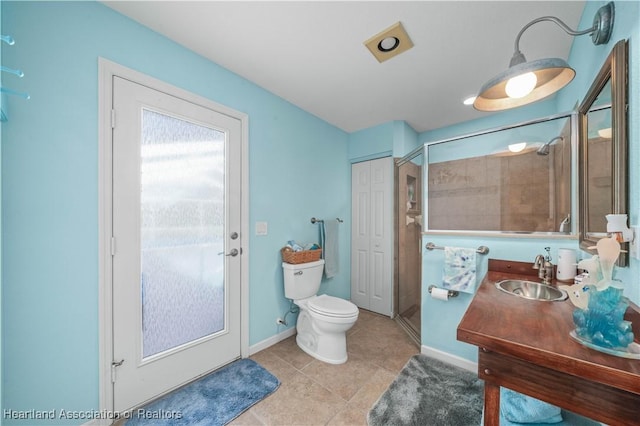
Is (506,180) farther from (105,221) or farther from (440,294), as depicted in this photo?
(105,221)

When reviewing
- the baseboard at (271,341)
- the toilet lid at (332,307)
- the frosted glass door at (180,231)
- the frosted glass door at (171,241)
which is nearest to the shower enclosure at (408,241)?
the toilet lid at (332,307)

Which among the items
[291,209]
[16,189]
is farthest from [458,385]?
[16,189]

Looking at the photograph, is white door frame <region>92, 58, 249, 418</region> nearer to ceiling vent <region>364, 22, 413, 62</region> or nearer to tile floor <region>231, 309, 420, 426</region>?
tile floor <region>231, 309, 420, 426</region>

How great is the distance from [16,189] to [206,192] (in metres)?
0.89

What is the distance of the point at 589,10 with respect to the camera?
125 centimetres

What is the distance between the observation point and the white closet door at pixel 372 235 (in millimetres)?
2867

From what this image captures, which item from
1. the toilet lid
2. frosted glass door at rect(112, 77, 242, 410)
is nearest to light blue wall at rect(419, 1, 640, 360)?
the toilet lid

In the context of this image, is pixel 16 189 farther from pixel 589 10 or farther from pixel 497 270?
pixel 589 10

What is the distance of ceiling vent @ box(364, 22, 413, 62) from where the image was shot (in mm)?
1500

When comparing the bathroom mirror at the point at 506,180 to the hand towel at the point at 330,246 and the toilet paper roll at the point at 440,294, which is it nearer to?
the toilet paper roll at the point at 440,294

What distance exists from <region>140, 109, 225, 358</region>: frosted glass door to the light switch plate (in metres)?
0.32

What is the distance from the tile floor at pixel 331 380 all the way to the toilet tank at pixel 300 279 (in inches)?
18.8

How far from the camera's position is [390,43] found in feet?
5.28

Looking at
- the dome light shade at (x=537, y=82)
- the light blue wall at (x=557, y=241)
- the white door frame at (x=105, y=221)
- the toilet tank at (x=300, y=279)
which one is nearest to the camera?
the light blue wall at (x=557, y=241)
